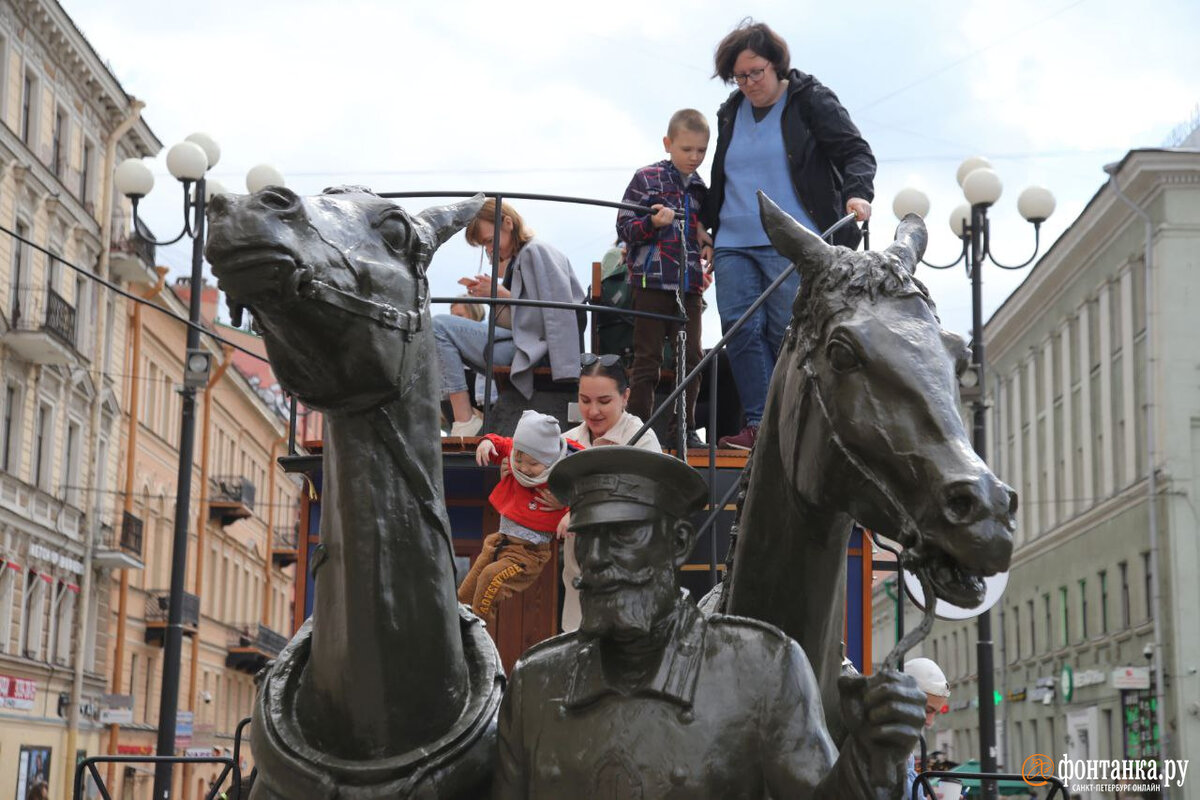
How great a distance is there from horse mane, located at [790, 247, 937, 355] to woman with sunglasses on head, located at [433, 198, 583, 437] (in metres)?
4.30

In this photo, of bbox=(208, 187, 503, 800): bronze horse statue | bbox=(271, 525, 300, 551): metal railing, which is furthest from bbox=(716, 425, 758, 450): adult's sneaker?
bbox=(271, 525, 300, 551): metal railing

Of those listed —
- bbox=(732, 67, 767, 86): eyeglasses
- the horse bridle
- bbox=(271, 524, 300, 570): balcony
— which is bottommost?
the horse bridle

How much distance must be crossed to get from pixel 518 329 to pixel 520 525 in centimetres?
200

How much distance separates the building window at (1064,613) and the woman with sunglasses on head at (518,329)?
144ft

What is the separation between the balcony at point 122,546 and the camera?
40250mm

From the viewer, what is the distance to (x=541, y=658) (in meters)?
3.10

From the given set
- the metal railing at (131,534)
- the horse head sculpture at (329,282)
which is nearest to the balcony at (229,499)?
the metal railing at (131,534)

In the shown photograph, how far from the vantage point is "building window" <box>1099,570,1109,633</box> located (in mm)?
44431

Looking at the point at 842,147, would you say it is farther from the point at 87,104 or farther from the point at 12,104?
the point at 87,104

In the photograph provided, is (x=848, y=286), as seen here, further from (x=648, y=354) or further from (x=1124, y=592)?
(x=1124, y=592)

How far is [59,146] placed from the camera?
38.0 metres

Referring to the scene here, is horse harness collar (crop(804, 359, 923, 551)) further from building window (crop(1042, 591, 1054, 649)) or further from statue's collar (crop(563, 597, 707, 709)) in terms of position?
building window (crop(1042, 591, 1054, 649))

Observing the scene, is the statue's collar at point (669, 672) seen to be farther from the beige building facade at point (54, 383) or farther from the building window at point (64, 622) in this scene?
the building window at point (64, 622)

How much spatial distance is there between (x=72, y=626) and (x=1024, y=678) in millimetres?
30298
